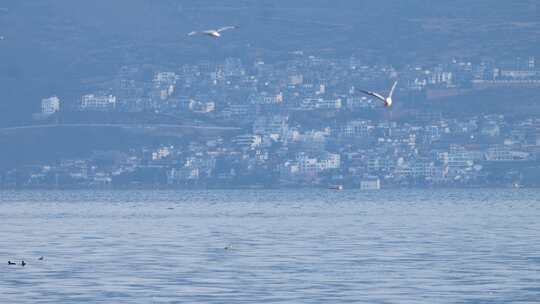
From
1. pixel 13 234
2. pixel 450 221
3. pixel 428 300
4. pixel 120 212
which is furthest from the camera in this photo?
pixel 120 212

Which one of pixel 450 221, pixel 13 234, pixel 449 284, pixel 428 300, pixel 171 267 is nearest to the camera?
pixel 428 300

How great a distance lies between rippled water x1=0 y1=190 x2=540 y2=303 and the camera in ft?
182

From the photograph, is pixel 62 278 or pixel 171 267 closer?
pixel 62 278

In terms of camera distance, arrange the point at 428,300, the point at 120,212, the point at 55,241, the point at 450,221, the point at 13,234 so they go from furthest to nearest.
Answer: the point at 120,212, the point at 450,221, the point at 13,234, the point at 55,241, the point at 428,300

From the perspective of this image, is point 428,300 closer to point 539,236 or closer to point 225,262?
point 225,262

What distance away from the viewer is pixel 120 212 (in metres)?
137

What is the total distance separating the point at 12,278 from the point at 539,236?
31473mm

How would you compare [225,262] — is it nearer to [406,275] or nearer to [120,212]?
[406,275]

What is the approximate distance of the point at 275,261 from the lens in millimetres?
68000

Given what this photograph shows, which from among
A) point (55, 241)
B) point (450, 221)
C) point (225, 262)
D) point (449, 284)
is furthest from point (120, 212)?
Result: point (449, 284)

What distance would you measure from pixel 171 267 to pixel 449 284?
11.5 metres

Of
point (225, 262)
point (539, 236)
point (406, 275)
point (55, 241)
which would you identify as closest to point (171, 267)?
point (225, 262)

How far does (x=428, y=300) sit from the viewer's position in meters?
53.3

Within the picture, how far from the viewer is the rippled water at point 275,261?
5541 centimetres
